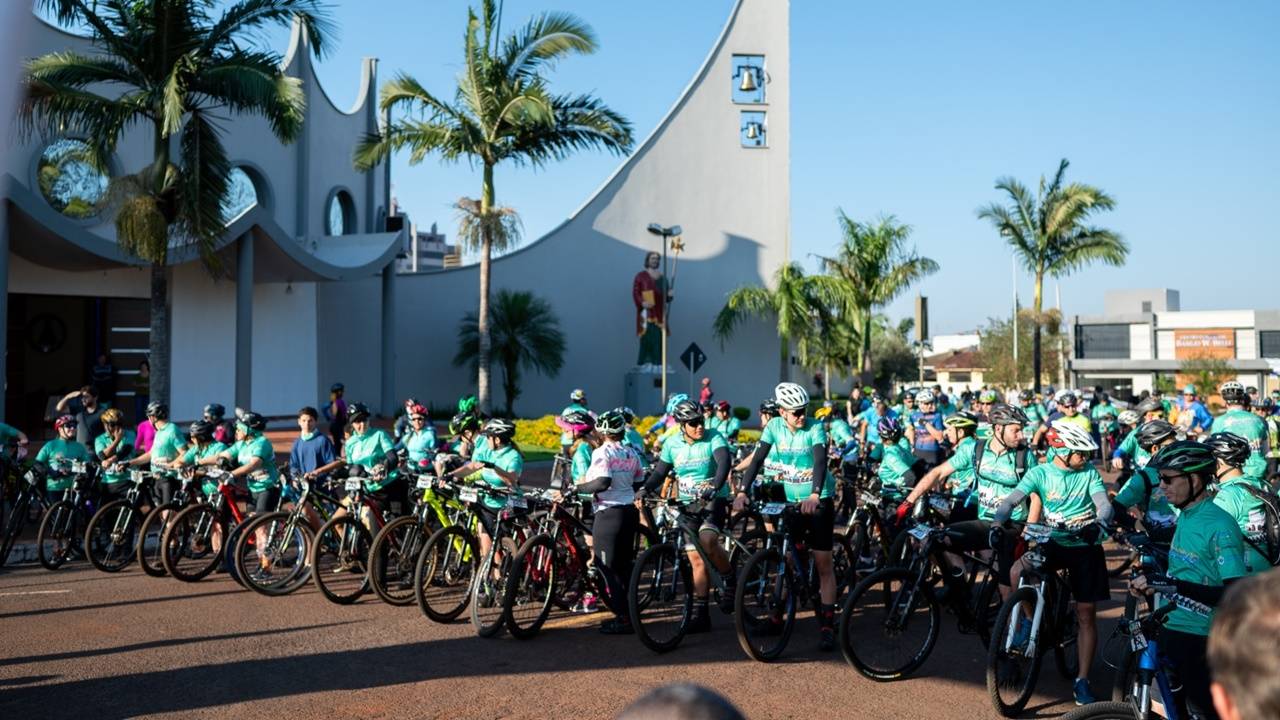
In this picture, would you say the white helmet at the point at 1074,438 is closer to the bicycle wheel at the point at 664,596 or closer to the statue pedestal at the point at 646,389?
the bicycle wheel at the point at 664,596

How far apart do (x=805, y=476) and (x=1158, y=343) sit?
61.4 meters

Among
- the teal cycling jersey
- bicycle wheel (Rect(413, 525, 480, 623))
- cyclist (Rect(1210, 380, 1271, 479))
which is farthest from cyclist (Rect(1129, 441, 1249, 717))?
cyclist (Rect(1210, 380, 1271, 479))

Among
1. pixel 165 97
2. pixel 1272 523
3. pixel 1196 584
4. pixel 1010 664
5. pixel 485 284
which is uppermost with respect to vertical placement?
pixel 165 97

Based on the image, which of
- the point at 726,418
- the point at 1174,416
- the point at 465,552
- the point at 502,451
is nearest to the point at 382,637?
the point at 465,552

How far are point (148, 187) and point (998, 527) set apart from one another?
45.0 feet

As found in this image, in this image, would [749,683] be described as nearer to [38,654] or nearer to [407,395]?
[38,654]

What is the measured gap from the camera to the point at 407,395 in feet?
112

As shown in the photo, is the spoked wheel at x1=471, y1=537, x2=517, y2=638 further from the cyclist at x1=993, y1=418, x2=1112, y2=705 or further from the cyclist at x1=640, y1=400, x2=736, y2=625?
the cyclist at x1=993, y1=418, x2=1112, y2=705

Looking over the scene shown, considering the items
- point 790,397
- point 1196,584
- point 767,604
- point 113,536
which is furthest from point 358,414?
point 1196,584

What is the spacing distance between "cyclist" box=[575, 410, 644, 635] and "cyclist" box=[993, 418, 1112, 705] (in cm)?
289

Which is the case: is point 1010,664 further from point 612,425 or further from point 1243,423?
point 1243,423

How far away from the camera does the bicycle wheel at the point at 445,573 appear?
8.41 meters

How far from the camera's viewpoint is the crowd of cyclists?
6.40m

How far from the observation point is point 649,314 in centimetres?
3597
